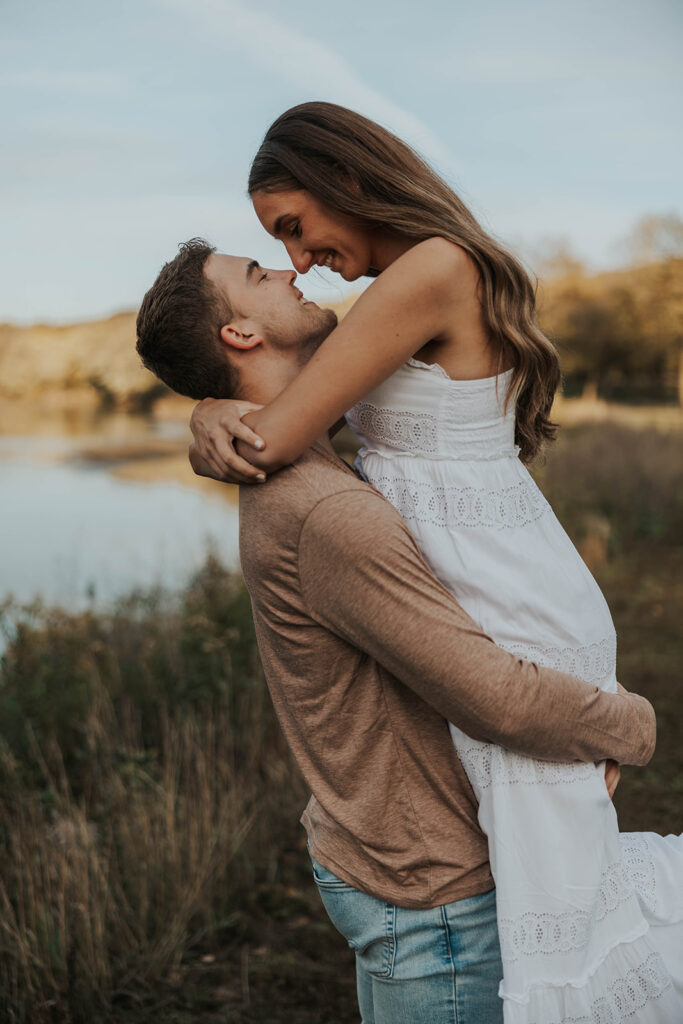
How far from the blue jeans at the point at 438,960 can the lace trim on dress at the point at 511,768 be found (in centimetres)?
24

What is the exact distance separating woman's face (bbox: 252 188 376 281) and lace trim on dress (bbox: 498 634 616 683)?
90cm

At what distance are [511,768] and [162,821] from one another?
2.72 meters

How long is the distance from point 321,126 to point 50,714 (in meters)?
3.67

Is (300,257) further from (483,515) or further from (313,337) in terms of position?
(483,515)

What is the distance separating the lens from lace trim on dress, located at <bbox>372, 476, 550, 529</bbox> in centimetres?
166

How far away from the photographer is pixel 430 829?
1.56m

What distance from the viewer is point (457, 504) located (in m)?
1.68

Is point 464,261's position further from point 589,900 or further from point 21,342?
point 21,342

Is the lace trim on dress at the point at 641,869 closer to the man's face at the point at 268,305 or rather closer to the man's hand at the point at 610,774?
the man's hand at the point at 610,774

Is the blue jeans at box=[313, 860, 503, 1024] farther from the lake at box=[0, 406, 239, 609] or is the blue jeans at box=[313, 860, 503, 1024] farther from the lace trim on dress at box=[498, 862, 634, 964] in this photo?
the lake at box=[0, 406, 239, 609]

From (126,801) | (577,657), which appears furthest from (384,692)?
(126,801)

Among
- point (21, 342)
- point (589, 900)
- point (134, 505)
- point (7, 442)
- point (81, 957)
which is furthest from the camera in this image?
point (7, 442)

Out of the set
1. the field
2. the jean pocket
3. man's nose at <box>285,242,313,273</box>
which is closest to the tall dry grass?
the field

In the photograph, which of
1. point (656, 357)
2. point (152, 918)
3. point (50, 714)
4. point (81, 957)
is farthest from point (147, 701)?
point (656, 357)
